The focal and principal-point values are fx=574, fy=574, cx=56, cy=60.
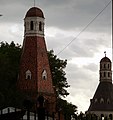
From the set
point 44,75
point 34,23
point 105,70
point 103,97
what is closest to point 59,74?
point 44,75

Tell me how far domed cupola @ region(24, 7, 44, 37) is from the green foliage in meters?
2.77

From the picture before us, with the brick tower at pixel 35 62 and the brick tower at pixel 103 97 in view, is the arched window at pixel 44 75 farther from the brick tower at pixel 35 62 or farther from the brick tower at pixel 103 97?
the brick tower at pixel 103 97

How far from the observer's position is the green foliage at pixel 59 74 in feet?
185

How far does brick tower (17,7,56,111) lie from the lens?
58.3 m

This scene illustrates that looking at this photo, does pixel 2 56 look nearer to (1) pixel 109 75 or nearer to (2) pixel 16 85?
(2) pixel 16 85

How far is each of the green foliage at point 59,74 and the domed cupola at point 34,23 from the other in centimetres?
277

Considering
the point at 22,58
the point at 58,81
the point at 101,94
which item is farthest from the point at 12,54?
the point at 101,94

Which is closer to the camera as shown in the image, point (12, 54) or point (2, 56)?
point (2, 56)

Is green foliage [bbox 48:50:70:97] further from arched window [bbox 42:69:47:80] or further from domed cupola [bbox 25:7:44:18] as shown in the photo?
domed cupola [bbox 25:7:44:18]

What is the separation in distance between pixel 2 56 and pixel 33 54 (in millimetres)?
7914

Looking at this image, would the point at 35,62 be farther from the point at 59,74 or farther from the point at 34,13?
the point at 34,13

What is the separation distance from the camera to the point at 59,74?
57500mm

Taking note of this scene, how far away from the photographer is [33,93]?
5841 cm

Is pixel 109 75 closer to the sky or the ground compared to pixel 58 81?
closer to the sky
